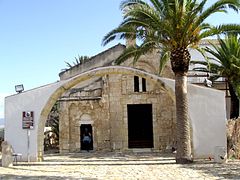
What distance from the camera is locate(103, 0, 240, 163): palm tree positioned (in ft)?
46.9

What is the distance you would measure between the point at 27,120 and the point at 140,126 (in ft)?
35.4

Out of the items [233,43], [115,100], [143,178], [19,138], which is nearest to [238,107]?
[233,43]

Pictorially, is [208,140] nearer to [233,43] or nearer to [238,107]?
[238,107]

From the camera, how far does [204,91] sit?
16.7m

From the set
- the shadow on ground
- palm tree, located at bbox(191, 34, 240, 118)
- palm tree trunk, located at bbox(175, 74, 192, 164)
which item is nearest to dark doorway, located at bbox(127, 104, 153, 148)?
palm tree, located at bbox(191, 34, 240, 118)

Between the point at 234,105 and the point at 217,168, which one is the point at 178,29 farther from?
the point at 234,105

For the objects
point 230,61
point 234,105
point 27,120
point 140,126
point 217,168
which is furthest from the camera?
point 140,126

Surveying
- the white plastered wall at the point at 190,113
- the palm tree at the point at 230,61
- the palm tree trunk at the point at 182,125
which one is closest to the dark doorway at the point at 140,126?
the palm tree at the point at 230,61

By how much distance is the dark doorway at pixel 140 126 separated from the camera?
2586 centimetres

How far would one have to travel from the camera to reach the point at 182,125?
1516 centimetres

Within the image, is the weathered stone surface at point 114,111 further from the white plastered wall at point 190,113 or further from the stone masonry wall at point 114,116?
the white plastered wall at point 190,113

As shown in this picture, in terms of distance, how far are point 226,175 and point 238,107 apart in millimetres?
9417

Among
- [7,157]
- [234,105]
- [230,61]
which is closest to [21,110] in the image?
[7,157]

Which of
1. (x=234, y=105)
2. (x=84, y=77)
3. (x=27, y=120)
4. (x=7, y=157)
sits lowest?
(x=7, y=157)
